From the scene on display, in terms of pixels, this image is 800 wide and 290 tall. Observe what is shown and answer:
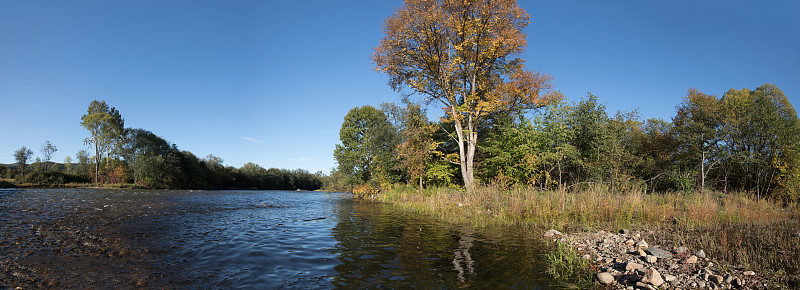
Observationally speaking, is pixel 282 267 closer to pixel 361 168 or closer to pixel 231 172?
pixel 361 168

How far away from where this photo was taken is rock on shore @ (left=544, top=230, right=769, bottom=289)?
5.05 metres

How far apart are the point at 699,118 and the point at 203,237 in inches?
1193

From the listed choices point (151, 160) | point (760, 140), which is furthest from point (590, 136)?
point (151, 160)

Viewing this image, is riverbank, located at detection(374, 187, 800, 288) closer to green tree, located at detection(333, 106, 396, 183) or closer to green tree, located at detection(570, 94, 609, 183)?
green tree, located at detection(570, 94, 609, 183)

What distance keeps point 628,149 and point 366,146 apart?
22700mm

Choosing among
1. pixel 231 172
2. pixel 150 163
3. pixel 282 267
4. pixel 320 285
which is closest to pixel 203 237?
pixel 282 267

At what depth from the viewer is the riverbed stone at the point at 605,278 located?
546cm

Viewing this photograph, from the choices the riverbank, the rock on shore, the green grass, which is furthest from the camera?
the riverbank

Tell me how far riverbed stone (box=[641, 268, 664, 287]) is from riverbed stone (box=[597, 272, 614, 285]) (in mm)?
439

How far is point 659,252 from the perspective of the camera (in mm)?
6762

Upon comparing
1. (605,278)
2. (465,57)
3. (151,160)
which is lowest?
(605,278)

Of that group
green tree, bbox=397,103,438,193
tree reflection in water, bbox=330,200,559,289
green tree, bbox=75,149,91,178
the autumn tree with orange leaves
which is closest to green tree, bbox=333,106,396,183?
green tree, bbox=397,103,438,193

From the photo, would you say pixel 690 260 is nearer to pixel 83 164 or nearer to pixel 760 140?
pixel 760 140

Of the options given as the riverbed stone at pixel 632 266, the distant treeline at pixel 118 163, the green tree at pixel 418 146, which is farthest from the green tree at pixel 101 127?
the riverbed stone at pixel 632 266
